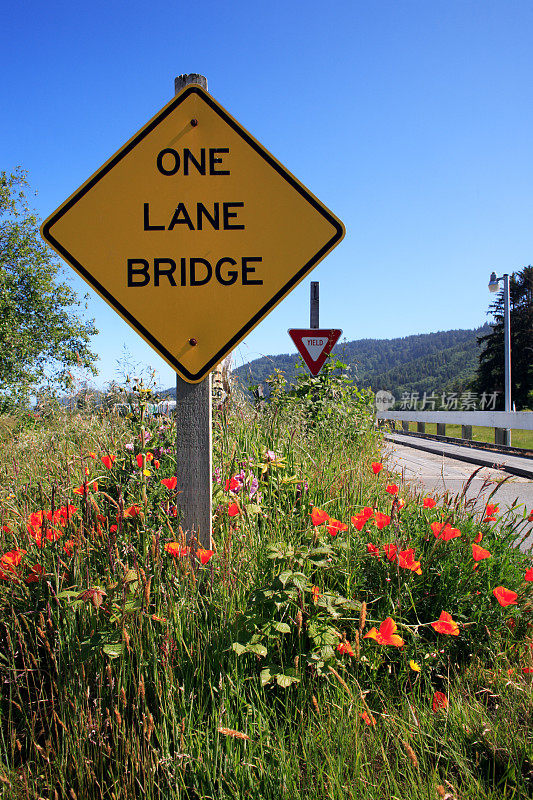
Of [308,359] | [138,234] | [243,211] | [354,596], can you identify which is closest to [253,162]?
[243,211]

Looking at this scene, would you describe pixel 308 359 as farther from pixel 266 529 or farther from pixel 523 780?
pixel 523 780

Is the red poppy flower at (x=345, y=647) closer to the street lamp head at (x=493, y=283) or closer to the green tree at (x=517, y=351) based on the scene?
the street lamp head at (x=493, y=283)

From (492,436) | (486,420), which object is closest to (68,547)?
(486,420)

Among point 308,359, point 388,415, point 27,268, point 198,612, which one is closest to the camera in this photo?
point 198,612

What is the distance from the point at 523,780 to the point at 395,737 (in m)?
0.37

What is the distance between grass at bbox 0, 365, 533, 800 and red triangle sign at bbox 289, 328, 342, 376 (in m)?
6.62

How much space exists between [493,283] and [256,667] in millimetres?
20635

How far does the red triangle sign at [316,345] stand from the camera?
30.4ft

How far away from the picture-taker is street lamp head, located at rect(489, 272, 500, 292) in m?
19.6

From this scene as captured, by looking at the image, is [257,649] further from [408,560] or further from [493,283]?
[493,283]

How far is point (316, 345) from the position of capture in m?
9.33

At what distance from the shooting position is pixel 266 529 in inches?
107

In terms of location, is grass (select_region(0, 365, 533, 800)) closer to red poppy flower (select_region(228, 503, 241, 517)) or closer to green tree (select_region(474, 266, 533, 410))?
red poppy flower (select_region(228, 503, 241, 517))

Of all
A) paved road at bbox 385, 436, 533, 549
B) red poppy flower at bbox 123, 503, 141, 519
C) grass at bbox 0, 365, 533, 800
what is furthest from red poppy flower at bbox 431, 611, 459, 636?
paved road at bbox 385, 436, 533, 549
